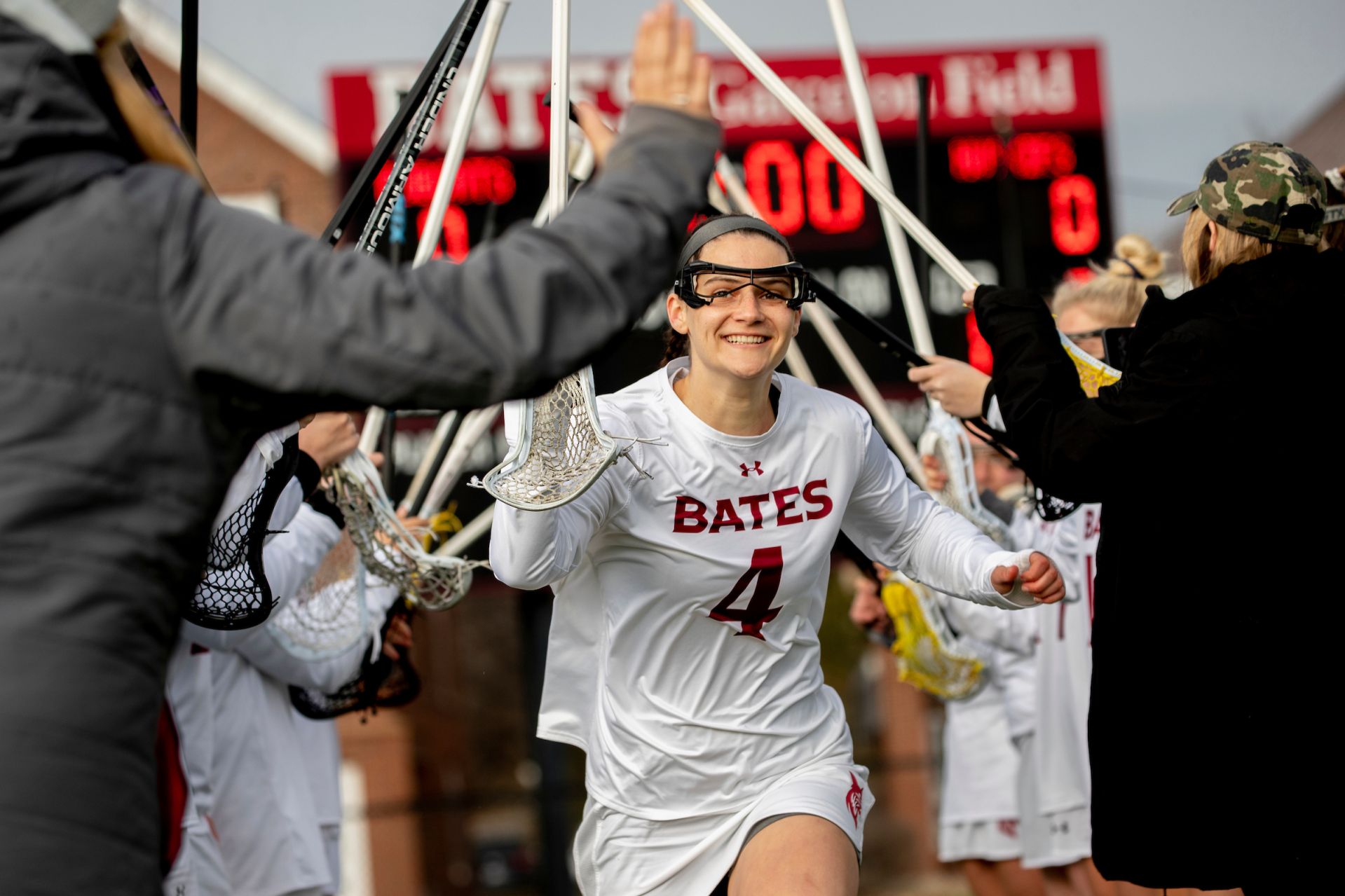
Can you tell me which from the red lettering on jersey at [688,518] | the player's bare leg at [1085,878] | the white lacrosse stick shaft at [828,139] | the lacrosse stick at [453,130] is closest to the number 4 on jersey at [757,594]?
the red lettering on jersey at [688,518]

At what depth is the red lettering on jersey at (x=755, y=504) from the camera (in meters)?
3.90

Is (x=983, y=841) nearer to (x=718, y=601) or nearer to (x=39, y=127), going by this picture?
(x=718, y=601)

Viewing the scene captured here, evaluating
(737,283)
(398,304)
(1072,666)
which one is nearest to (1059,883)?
(1072,666)

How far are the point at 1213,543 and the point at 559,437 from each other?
149cm

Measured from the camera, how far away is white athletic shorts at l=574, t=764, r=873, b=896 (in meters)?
3.71

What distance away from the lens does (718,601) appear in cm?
383

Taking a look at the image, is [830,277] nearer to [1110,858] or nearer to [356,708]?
[356,708]

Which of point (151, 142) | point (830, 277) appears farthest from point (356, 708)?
point (830, 277)

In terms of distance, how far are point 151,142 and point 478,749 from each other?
22254 millimetres

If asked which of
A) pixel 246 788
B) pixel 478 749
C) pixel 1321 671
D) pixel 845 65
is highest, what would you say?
pixel 845 65

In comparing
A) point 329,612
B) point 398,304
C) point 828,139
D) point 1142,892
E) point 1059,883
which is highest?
point 828,139

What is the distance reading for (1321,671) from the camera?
3252mm

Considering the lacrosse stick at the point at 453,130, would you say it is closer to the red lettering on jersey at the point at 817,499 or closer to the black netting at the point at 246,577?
the black netting at the point at 246,577

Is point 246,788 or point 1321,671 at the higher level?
point 1321,671
